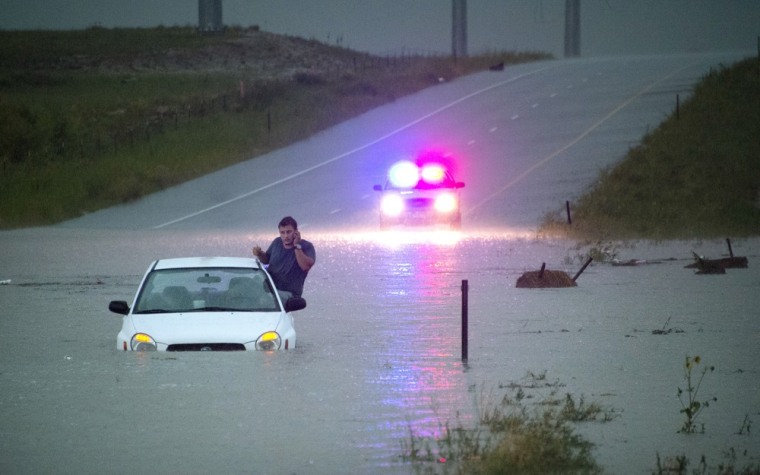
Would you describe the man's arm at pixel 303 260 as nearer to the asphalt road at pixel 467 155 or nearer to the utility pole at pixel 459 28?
the asphalt road at pixel 467 155

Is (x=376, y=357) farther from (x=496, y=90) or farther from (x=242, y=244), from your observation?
(x=496, y=90)

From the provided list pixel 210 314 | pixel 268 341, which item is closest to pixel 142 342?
pixel 210 314

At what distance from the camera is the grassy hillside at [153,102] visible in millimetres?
49781

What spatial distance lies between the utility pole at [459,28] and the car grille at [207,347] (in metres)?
77.8

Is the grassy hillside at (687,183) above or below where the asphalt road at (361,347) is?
above

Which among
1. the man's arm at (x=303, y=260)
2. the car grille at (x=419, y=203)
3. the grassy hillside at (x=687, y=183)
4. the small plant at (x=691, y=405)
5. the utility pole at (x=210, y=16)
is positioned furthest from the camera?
the utility pole at (x=210, y=16)

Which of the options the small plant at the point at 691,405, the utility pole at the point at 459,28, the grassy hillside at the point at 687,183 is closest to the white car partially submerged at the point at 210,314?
the small plant at the point at 691,405

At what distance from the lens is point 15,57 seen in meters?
93.7

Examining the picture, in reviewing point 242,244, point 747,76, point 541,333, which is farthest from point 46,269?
point 747,76

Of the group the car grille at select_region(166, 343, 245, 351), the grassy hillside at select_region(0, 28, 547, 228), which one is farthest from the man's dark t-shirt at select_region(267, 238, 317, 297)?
the grassy hillside at select_region(0, 28, 547, 228)

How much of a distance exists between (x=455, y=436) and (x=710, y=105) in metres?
46.0

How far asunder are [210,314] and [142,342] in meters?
0.79

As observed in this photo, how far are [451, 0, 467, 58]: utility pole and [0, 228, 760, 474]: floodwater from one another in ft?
212

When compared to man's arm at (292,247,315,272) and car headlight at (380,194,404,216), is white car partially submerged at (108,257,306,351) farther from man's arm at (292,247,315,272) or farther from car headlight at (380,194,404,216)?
car headlight at (380,194,404,216)
